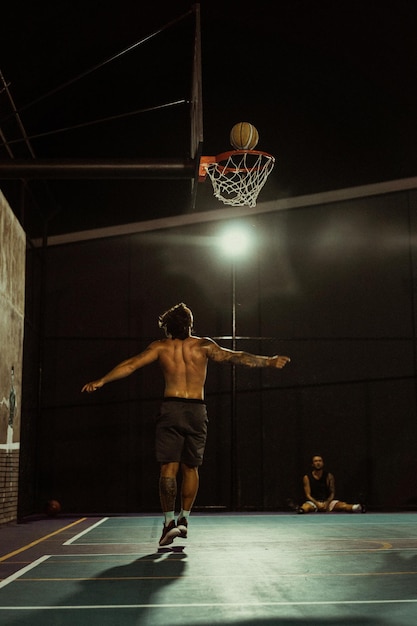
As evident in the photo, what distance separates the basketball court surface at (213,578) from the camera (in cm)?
350

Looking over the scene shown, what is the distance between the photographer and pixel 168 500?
6.40 m

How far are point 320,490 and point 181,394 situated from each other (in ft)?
23.2

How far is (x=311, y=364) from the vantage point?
1412 cm

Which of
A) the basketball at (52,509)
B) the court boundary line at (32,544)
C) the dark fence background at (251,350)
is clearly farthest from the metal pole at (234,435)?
the court boundary line at (32,544)

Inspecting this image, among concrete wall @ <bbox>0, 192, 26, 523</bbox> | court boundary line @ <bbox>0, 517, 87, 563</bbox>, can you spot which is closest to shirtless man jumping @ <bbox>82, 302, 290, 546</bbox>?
court boundary line @ <bbox>0, 517, 87, 563</bbox>

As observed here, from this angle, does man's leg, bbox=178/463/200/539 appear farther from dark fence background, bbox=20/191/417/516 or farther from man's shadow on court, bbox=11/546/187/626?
dark fence background, bbox=20/191/417/516

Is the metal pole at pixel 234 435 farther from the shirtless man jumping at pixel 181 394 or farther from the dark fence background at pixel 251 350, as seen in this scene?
the shirtless man jumping at pixel 181 394

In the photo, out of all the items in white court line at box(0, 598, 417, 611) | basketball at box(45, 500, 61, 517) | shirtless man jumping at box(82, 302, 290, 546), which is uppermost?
shirtless man jumping at box(82, 302, 290, 546)

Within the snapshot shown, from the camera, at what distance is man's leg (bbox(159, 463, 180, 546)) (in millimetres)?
6184

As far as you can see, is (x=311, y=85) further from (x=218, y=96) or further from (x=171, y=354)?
(x=171, y=354)

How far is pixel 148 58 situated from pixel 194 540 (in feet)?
27.1

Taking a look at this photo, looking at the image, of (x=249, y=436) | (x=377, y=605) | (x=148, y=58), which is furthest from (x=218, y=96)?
(x=377, y=605)

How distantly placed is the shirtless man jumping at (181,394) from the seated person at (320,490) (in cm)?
657

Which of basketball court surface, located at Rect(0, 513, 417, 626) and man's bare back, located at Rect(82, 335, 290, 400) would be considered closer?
basketball court surface, located at Rect(0, 513, 417, 626)
